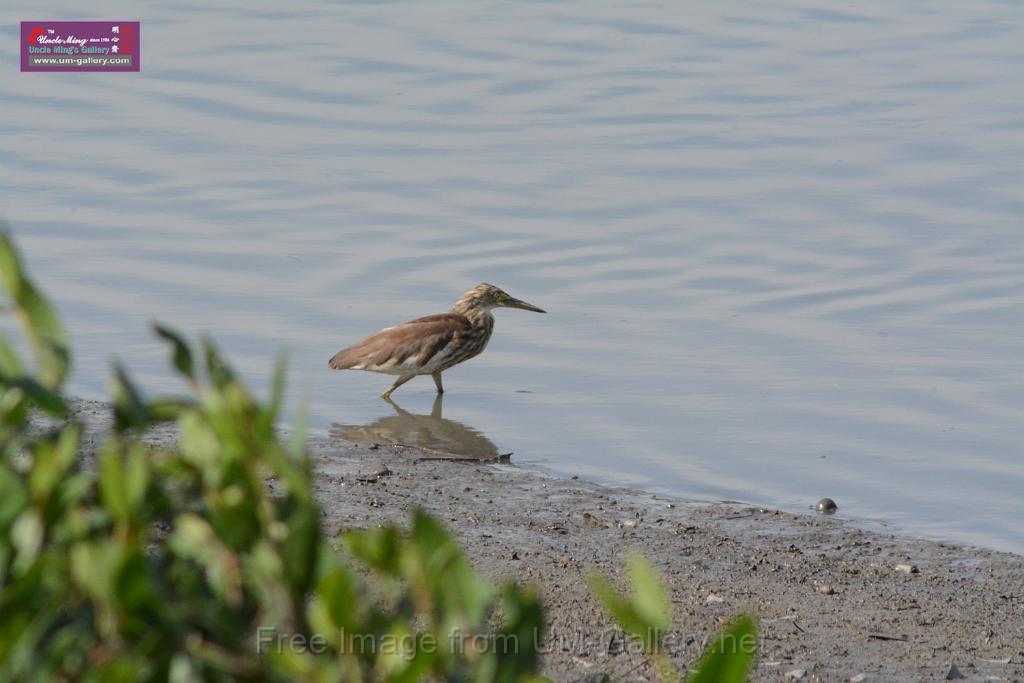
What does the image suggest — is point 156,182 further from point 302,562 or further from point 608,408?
point 302,562

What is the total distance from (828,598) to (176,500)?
5065 millimetres

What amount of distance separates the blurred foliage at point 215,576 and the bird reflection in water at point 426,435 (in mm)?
7075

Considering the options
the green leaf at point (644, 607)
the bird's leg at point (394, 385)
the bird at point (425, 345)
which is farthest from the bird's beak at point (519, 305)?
the green leaf at point (644, 607)

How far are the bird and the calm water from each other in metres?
0.27

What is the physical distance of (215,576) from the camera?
150cm

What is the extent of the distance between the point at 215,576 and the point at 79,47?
1880 cm

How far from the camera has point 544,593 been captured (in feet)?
19.8

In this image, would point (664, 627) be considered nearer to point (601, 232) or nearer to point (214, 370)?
point (214, 370)

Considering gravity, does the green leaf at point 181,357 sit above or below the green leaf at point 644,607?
above

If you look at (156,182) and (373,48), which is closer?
(156,182)

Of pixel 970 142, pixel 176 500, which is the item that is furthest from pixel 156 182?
pixel 176 500

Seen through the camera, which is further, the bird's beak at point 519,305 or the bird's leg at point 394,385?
the bird's beak at point 519,305

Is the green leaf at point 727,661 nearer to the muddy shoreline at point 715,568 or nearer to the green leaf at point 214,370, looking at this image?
the green leaf at point 214,370

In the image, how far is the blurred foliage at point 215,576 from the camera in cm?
138
